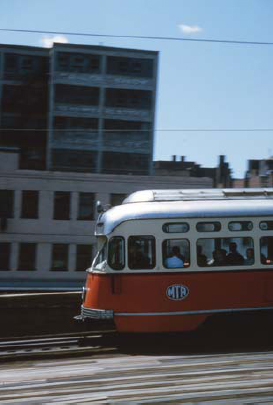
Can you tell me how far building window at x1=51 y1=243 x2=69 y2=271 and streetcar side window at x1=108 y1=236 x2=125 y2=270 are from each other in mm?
24131

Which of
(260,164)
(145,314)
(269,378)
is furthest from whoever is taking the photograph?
(260,164)

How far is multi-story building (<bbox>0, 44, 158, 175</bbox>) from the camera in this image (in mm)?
47906

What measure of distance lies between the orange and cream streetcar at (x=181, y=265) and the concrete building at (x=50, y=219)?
922 inches

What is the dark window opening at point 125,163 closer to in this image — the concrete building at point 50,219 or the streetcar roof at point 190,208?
the concrete building at point 50,219

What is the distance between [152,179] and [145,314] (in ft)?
80.2

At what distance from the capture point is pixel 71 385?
7863mm

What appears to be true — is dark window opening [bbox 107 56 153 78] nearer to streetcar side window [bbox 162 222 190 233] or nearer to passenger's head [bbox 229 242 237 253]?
streetcar side window [bbox 162 222 190 233]

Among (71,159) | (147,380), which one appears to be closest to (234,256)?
(147,380)

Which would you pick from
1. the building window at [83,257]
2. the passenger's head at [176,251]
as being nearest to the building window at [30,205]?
the building window at [83,257]

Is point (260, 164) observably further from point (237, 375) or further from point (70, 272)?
point (237, 375)

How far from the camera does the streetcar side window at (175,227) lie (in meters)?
11.1

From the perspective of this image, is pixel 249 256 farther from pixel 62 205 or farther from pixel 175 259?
pixel 62 205

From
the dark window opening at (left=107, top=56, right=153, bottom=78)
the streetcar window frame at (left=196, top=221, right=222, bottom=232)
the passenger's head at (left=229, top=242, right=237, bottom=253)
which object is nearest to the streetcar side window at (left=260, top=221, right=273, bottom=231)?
the passenger's head at (left=229, top=242, right=237, bottom=253)

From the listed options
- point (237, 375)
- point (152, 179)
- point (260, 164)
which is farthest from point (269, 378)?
point (260, 164)
